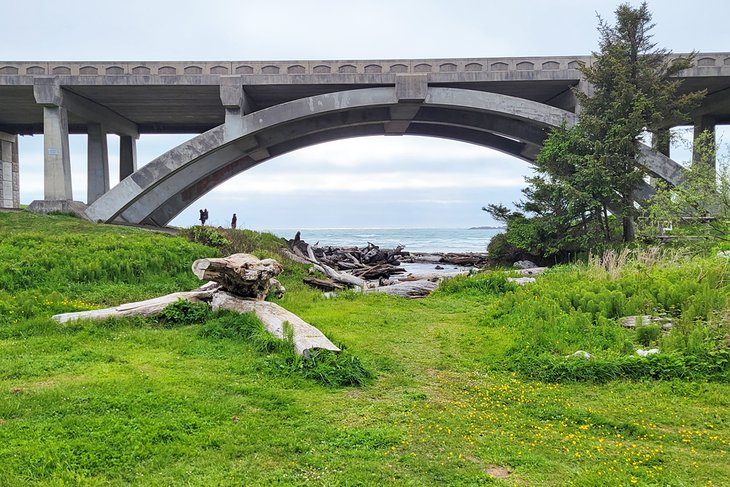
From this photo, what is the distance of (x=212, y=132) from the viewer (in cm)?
1961

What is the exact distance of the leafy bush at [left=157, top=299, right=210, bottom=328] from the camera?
7797mm

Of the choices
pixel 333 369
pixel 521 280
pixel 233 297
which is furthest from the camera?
pixel 521 280

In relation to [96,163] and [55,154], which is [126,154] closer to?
[96,163]

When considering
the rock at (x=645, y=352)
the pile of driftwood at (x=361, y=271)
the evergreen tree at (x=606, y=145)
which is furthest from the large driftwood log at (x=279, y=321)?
the evergreen tree at (x=606, y=145)

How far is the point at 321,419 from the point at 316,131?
20933 mm

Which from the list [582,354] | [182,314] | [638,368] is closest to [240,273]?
[182,314]

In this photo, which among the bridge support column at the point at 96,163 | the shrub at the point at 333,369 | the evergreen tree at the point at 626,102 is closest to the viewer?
the shrub at the point at 333,369

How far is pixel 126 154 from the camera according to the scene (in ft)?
88.0

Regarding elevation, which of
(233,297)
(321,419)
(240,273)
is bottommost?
(321,419)

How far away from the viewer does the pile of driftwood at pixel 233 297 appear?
23.7ft

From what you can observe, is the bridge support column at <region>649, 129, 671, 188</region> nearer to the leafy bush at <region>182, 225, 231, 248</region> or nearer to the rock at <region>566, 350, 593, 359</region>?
the rock at <region>566, 350, 593, 359</region>

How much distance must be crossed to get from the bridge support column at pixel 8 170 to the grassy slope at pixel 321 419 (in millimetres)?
29022

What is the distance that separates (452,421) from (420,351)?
247 centimetres

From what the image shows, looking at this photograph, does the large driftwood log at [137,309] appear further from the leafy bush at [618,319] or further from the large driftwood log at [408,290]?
the large driftwood log at [408,290]
